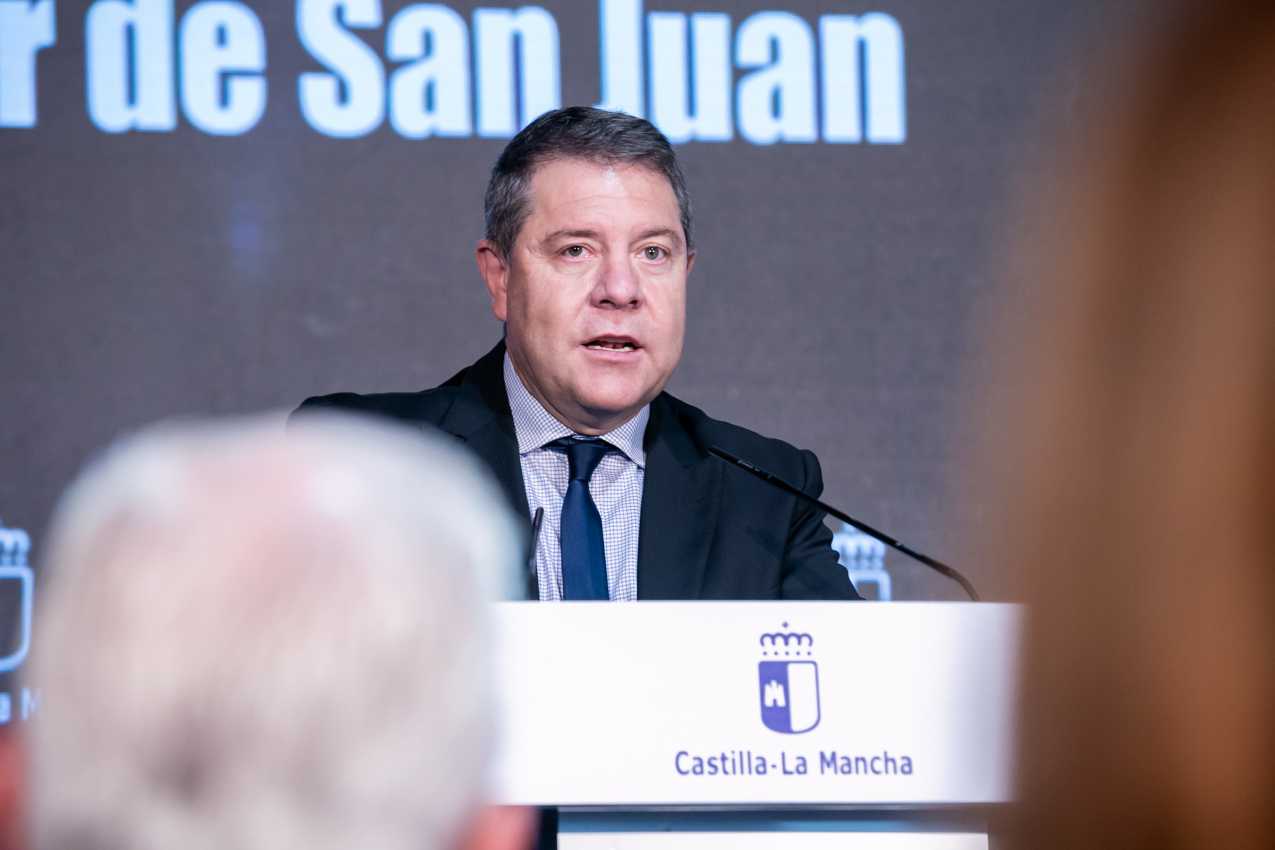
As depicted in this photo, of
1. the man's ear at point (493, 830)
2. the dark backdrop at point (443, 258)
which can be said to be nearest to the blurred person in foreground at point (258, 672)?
the man's ear at point (493, 830)

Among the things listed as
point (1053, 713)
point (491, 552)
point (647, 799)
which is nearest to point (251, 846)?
point (491, 552)

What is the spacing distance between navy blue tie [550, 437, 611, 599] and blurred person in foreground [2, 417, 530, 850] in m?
1.68

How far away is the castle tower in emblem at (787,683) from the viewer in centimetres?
158

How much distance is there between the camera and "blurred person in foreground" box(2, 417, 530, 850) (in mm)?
527

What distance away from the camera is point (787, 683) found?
158 centimetres

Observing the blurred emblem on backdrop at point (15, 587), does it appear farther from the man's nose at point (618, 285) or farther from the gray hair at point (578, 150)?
the man's nose at point (618, 285)

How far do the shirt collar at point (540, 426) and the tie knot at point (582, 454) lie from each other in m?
0.02

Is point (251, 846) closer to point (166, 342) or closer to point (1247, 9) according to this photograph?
point (1247, 9)

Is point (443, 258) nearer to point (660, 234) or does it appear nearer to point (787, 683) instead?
point (660, 234)

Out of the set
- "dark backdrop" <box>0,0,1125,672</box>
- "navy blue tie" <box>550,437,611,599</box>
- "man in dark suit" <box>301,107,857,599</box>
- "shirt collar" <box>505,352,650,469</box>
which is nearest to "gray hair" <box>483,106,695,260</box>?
"man in dark suit" <box>301,107,857,599</box>

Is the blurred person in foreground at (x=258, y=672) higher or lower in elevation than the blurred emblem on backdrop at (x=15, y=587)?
lower

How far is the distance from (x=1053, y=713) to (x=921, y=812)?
1.19m

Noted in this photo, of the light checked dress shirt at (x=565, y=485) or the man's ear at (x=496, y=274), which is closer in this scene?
the light checked dress shirt at (x=565, y=485)

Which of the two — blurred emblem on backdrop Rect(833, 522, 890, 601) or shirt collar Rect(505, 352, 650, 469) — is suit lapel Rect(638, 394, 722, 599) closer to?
shirt collar Rect(505, 352, 650, 469)
